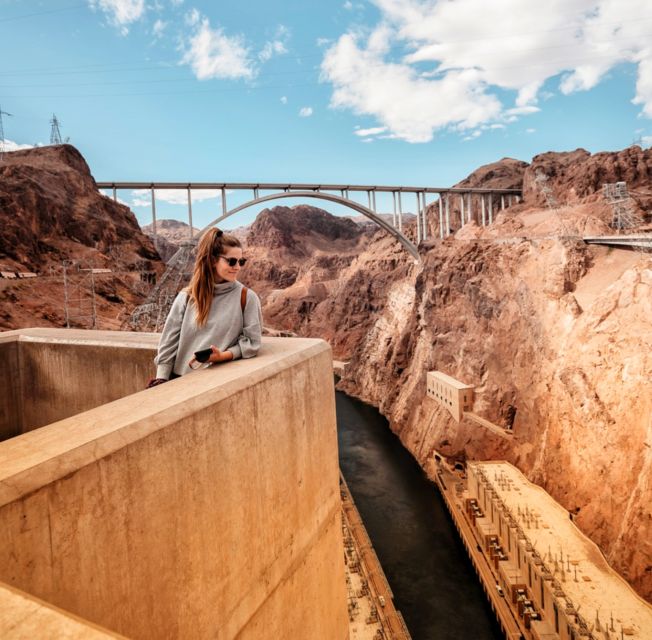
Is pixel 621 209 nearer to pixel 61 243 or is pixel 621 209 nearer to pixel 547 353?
pixel 547 353

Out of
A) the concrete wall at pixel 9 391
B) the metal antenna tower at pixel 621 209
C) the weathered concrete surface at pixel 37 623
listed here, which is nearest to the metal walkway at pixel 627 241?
the metal antenna tower at pixel 621 209

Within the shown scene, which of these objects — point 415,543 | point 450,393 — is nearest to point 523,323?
point 450,393

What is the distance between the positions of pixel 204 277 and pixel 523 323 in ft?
76.3

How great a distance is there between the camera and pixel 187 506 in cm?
165

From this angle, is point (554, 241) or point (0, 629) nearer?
point (0, 629)

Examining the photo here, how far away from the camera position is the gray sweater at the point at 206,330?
253 cm

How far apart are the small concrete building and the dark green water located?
12.7ft

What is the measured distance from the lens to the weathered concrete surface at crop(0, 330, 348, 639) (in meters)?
1.25

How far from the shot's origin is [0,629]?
2.74 feet

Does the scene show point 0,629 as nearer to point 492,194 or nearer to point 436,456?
point 436,456

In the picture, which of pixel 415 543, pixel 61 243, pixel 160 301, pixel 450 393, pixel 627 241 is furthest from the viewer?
pixel 450 393

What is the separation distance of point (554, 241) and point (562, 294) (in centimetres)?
391

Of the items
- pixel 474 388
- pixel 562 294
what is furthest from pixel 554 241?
pixel 474 388

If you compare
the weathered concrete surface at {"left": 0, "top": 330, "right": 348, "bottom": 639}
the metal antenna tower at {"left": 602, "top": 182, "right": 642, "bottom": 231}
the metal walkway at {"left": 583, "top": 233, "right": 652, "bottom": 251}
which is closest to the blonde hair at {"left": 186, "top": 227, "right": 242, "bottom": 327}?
the weathered concrete surface at {"left": 0, "top": 330, "right": 348, "bottom": 639}
